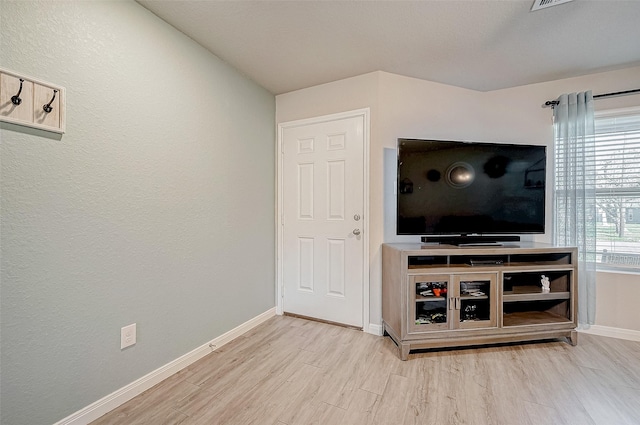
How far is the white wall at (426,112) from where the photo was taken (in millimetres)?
2375

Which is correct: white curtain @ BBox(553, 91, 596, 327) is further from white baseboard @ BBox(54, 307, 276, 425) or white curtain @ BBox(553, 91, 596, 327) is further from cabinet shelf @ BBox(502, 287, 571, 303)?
white baseboard @ BBox(54, 307, 276, 425)

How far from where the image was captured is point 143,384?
5.33ft

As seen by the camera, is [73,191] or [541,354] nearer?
[73,191]

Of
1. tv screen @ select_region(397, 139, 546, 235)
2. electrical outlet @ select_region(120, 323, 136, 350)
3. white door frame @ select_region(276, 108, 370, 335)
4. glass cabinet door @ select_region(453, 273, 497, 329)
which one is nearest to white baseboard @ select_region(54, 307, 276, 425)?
electrical outlet @ select_region(120, 323, 136, 350)

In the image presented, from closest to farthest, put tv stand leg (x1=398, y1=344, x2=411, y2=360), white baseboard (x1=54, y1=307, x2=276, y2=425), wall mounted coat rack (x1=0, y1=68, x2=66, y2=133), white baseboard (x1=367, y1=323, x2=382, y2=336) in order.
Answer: wall mounted coat rack (x1=0, y1=68, x2=66, y2=133) → white baseboard (x1=54, y1=307, x2=276, y2=425) → tv stand leg (x1=398, y1=344, x2=411, y2=360) → white baseboard (x1=367, y1=323, x2=382, y2=336)

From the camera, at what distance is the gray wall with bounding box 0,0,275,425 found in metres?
1.17

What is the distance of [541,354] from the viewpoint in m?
2.03

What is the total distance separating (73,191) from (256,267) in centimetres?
154

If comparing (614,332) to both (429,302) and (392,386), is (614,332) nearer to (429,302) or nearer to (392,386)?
(429,302)

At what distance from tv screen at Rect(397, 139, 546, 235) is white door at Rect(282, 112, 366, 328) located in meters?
0.45

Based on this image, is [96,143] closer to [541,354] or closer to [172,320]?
[172,320]

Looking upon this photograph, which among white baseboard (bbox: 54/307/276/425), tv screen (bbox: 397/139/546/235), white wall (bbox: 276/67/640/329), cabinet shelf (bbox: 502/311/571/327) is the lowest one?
white baseboard (bbox: 54/307/276/425)

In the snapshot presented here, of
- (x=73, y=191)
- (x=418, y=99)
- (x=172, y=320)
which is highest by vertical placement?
(x=418, y=99)

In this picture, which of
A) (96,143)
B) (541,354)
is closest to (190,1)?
(96,143)
